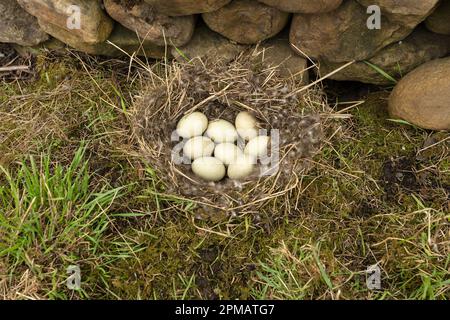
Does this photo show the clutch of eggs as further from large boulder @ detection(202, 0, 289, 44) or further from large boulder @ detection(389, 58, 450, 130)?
large boulder @ detection(389, 58, 450, 130)

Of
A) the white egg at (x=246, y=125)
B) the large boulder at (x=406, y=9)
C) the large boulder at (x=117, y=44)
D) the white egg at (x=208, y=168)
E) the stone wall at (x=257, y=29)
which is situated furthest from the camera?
the large boulder at (x=117, y=44)

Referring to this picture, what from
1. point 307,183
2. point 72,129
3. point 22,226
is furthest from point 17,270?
point 307,183

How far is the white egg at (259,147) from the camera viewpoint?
7.47 ft

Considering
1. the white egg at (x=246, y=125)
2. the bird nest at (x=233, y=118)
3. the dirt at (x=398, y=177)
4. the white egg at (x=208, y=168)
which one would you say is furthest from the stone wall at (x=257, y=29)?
the white egg at (x=208, y=168)

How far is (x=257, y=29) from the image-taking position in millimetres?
2299

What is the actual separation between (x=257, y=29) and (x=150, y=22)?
1.53 feet

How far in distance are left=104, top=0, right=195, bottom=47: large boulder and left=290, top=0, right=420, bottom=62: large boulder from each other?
48 cm

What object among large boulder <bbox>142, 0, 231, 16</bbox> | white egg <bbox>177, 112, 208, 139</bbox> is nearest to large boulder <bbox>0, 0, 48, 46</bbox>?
large boulder <bbox>142, 0, 231, 16</bbox>

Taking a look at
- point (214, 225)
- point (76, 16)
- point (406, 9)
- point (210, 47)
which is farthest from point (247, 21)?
point (214, 225)

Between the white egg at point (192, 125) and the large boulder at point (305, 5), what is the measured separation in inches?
22.4

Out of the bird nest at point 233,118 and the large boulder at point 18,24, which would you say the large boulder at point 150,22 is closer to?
the bird nest at point 233,118

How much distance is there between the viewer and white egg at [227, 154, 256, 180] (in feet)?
7.36

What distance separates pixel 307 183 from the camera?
7.33 feet
